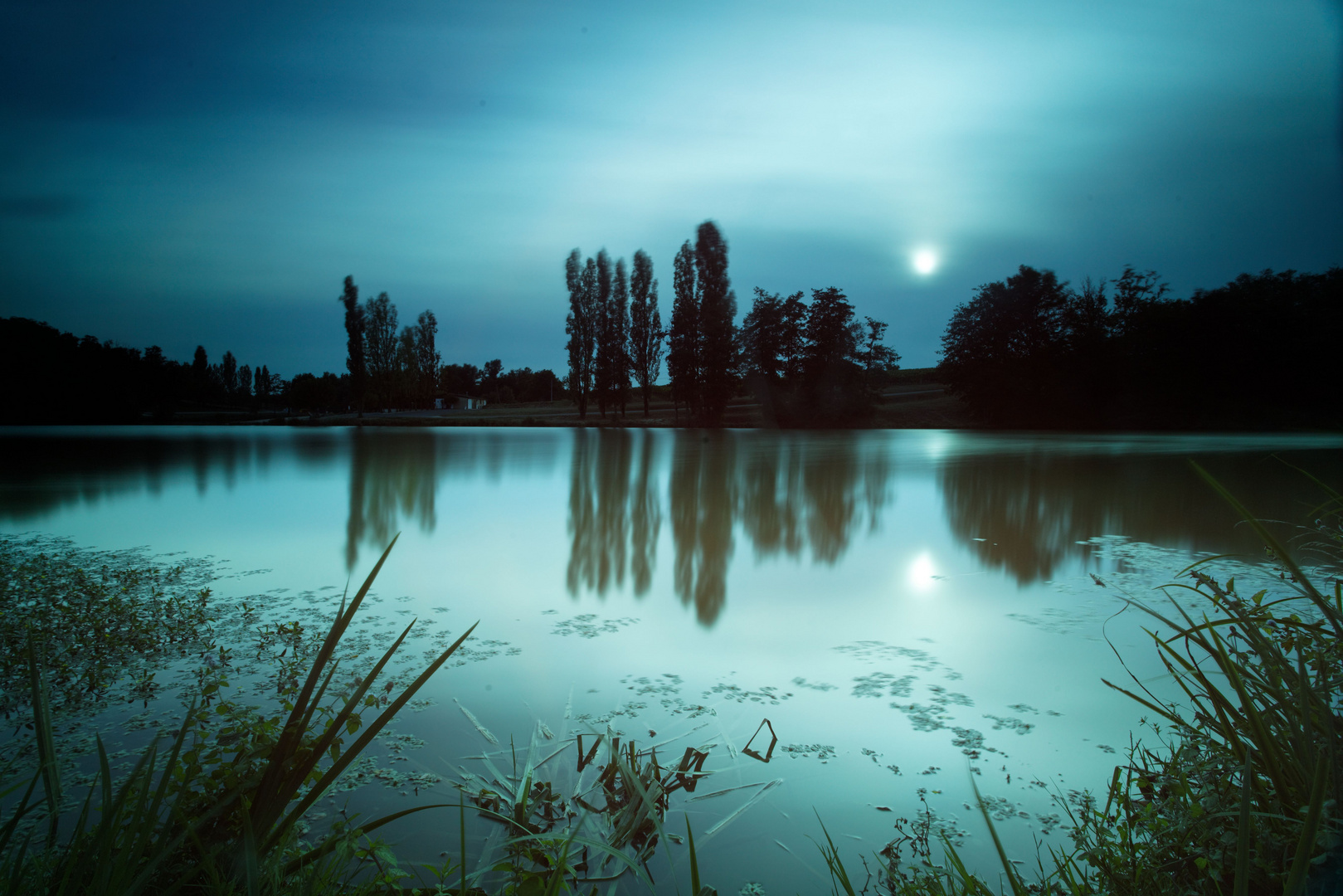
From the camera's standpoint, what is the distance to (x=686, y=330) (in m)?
41.1

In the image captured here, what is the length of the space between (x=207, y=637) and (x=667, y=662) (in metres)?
2.43

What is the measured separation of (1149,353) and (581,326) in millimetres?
33056

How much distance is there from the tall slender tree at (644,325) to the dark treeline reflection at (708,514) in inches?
1099

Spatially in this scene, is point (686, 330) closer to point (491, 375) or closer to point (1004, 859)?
point (1004, 859)

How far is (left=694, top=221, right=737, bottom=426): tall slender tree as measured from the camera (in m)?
40.4

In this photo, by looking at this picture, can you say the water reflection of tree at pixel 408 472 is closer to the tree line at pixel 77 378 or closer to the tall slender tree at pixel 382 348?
the tree line at pixel 77 378

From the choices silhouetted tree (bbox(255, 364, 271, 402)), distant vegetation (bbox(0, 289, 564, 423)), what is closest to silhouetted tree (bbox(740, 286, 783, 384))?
distant vegetation (bbox(0, 289, 564, 423))

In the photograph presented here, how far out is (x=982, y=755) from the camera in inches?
100

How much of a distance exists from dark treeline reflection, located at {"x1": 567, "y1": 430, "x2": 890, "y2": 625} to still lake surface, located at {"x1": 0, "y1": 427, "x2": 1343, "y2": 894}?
0.06 metres

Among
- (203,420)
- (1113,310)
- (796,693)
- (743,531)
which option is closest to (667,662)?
(796,693)

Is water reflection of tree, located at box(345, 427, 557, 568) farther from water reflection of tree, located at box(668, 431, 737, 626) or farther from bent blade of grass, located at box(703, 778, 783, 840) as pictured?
bent blade of grass, located at box(703, 778, 783, 840)

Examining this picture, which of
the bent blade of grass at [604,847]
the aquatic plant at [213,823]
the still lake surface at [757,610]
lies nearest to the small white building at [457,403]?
the still lake surface at [757,610]

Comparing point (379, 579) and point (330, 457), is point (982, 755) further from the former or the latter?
point (330, 457)

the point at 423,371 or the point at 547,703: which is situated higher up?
the point at 423,371
